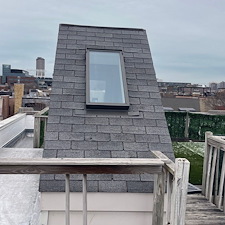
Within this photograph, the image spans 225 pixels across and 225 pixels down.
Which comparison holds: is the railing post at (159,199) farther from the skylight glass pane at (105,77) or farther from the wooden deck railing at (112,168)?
the skylight glass pane at (105,77)

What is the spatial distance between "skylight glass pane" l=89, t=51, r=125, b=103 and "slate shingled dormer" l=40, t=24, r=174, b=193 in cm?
12

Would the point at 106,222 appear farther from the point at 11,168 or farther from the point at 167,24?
the point at 167,24

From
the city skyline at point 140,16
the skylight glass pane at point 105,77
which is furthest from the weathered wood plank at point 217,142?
the city skyline at point 140,16

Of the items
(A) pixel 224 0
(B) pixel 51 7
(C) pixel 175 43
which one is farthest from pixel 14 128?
(C) pixel 175 43

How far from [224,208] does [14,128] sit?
5756 millimetres

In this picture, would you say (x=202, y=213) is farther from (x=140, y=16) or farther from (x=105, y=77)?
(x=140, y=16)

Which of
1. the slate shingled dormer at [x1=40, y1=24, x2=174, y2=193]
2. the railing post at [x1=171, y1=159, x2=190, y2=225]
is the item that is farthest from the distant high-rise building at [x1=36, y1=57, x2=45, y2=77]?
the railing post at [x1=171, y1=159, x2=190, y2=225]

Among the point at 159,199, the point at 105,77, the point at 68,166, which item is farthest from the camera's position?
the point at 105,77

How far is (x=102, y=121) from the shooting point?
326cm

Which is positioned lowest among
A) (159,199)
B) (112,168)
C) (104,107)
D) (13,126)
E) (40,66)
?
(13,126)

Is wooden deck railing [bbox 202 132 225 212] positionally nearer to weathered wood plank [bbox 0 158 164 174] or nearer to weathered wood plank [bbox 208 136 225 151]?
weathered wood plank [bbox 208 136 225 151]

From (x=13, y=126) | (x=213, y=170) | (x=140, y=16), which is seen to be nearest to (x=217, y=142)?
(x=213, y=170)

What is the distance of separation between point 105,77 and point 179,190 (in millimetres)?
2417

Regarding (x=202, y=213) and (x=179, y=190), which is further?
(x=202, y=213)
